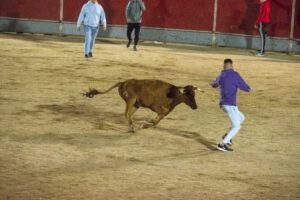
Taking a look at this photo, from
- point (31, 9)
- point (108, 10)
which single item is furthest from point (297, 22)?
point (31, 9)

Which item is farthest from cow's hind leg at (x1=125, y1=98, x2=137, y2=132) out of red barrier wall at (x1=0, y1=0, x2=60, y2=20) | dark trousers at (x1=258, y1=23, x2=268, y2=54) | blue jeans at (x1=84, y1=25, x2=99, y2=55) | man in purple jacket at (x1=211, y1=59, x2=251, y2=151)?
red barrier wall at (x1=0, y1=0, x2=60, y2=20)

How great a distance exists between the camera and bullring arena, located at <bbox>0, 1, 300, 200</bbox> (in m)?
7.31

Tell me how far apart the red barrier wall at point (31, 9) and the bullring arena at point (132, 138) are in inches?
266

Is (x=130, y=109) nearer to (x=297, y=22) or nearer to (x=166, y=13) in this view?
(x=297, y=22)

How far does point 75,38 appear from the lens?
23.9 m

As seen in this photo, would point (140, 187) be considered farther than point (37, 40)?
No

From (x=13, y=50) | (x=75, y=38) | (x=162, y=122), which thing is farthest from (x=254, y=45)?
(x=162, y=122)

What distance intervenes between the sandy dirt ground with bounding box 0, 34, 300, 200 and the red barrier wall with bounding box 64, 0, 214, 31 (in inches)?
244

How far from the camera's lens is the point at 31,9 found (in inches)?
962

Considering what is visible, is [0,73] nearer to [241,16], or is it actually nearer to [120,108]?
[120,108]

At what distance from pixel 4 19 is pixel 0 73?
32.9ft

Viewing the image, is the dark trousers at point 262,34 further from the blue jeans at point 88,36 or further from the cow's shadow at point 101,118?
the cow's shadow at point 101,118

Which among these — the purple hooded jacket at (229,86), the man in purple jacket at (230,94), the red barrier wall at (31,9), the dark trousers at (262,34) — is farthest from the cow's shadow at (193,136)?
the red barrier wall at (31,9)

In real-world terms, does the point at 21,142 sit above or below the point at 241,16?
below
